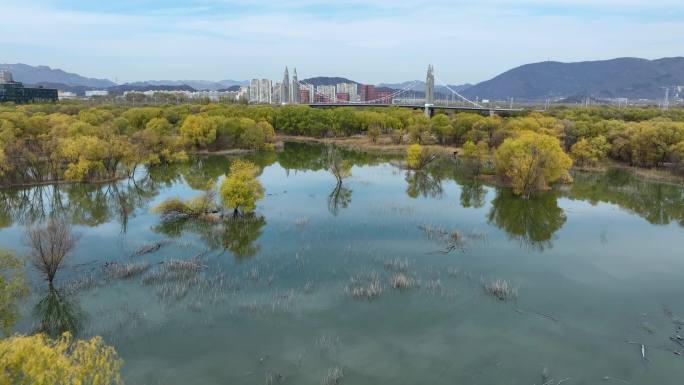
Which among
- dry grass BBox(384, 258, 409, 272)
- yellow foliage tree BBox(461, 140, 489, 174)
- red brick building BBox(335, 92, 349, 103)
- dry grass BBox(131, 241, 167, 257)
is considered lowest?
dry grass BBox(384, 258, 409, 272)

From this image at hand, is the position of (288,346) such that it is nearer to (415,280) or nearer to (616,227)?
(415,280)

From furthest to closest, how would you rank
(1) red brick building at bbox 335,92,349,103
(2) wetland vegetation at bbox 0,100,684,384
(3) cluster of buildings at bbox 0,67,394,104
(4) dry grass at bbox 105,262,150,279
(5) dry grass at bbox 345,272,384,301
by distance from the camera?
(1) red brick building at bbox 335,92,349,103 → (3) cluster of buildings at bbox 0,67,394,104 → (4) dry grass at bbox 105,262,150,279 → (5) dry grass at bbox 345,272,384,301 → (2) wetland vegetation at bbox 0,100,684,384

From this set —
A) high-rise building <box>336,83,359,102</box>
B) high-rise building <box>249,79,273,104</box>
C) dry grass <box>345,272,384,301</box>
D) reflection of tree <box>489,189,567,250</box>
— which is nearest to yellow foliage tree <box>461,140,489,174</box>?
reflection of tree <box>489,189,567,250</box>

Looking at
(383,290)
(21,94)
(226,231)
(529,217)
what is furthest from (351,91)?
(383,290)

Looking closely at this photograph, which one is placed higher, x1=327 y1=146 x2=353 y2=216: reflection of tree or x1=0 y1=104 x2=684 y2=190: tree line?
x1=0 y1=104 x2=684 y2=190: tree line

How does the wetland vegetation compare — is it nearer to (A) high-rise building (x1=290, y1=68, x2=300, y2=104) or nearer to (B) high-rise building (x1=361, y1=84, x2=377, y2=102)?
(A) high-rise building (x1=290, y1=68, x2=300, y2=104)

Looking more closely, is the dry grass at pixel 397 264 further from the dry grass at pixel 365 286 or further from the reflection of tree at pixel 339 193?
the reflection of tree at pixel 339 193

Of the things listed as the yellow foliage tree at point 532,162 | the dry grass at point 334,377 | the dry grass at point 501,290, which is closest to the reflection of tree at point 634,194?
the yellow foliage tree at point 532,162

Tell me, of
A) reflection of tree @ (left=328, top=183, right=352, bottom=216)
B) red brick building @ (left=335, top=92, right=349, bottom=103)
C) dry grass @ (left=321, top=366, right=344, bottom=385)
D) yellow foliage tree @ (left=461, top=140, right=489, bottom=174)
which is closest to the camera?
dry grass @ (left=321, top=366, right=344, bottom=385)
